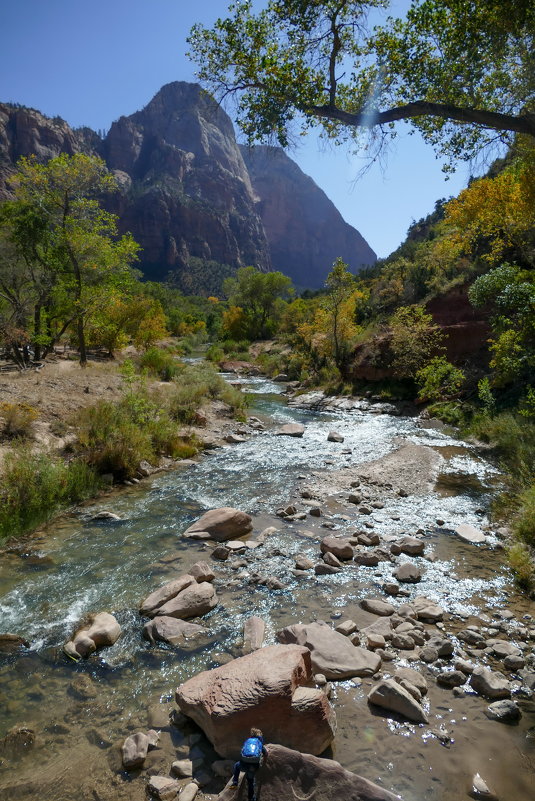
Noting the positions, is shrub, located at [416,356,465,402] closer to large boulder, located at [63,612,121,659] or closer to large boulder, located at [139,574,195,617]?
large boulder, located at [139,574,195,617]

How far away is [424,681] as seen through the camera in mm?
3752

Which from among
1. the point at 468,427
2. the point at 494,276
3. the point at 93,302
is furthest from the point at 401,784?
the point at 93,302

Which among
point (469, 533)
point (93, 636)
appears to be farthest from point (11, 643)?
point (469, 533)

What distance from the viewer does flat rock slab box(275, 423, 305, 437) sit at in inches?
602

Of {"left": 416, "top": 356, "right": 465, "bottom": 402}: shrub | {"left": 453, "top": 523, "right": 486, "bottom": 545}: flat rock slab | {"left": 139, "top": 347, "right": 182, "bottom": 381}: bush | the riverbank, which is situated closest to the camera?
{"left": 453, "top": 523, "right": 486, "bottom": 545}: flat rock slab

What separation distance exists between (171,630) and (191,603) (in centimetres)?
42

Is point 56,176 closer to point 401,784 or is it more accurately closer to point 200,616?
point 200,616

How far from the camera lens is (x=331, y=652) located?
4086mm

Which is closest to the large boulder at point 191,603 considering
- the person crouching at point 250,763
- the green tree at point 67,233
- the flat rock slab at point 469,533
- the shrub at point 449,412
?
the person crouching at point 250,763

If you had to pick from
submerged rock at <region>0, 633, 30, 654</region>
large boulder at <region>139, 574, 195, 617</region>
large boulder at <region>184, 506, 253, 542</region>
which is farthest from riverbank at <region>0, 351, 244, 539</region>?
large boulder at <region>139, 574, 195, 617</region>

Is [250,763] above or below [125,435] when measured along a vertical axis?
below

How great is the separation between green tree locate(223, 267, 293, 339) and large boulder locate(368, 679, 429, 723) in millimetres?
48946

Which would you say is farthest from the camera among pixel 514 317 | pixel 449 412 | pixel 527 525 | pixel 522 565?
pixel 449 412

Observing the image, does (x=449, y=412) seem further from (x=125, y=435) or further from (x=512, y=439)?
(x=125, y=435)
